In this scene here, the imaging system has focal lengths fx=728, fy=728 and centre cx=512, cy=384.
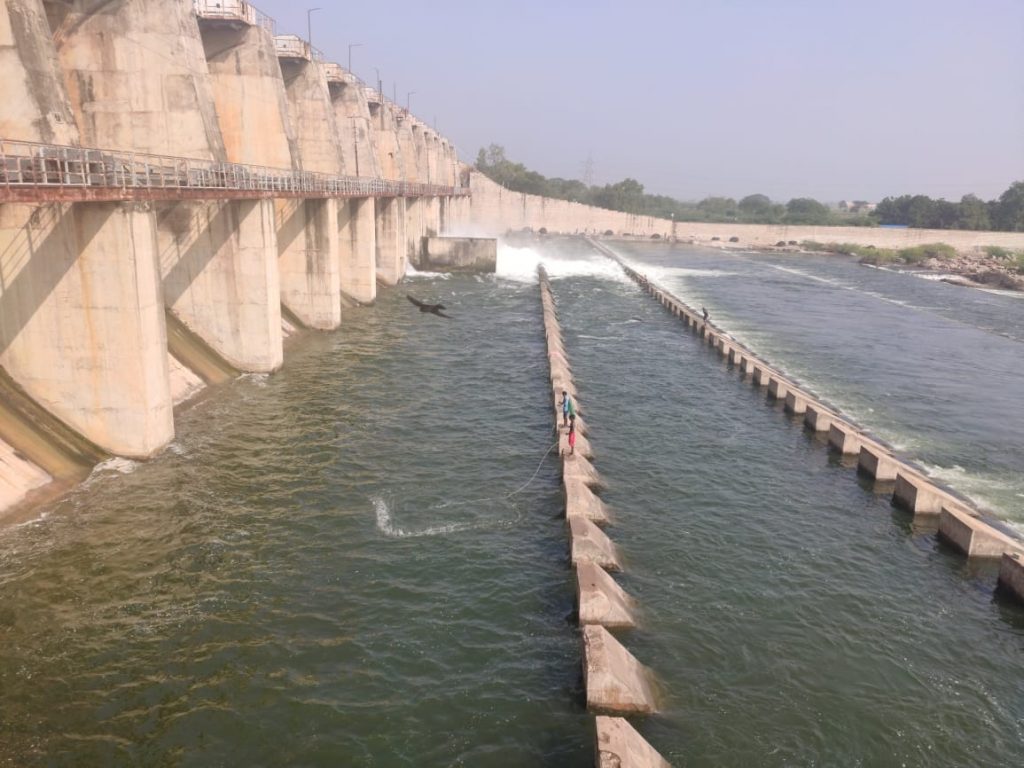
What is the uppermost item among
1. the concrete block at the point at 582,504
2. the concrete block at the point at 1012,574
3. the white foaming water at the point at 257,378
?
the white foaming water at the point at 257,378

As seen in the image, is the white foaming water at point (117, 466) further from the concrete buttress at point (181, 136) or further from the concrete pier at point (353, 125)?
the concrete pier at point (353, 125)

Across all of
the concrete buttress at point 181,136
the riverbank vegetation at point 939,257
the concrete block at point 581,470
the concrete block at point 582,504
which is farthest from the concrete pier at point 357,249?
the riverbank vegetation at point 939,257

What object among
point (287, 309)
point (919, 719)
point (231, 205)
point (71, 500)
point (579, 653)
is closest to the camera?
point (919, 719)

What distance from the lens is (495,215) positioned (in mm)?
131375

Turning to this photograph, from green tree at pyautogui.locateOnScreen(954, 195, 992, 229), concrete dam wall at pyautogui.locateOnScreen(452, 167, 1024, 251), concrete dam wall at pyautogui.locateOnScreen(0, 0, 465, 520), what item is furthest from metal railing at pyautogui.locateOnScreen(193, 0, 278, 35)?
green tree at pyautogui.locateOnScreen(954, 195, 992, 229)

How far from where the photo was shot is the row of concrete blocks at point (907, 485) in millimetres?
18250

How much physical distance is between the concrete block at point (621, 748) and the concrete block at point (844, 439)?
1766 cm

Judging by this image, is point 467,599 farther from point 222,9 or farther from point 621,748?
point 222,9

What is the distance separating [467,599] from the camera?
50.7ft

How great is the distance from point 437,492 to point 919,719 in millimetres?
12418

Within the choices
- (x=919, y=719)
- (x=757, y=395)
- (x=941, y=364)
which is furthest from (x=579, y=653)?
(x=941, y=364)

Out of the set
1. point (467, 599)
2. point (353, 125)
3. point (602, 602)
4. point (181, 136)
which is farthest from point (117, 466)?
point (353, 125)

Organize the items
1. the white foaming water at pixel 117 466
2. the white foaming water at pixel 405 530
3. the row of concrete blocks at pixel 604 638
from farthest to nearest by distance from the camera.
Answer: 1. the white foaming water at pixel 117 466
2. the white foaming water at pixel 405 530
3. the row of concrete blocks at pixel 604 638

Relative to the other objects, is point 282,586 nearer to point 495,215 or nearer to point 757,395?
point 757,395
